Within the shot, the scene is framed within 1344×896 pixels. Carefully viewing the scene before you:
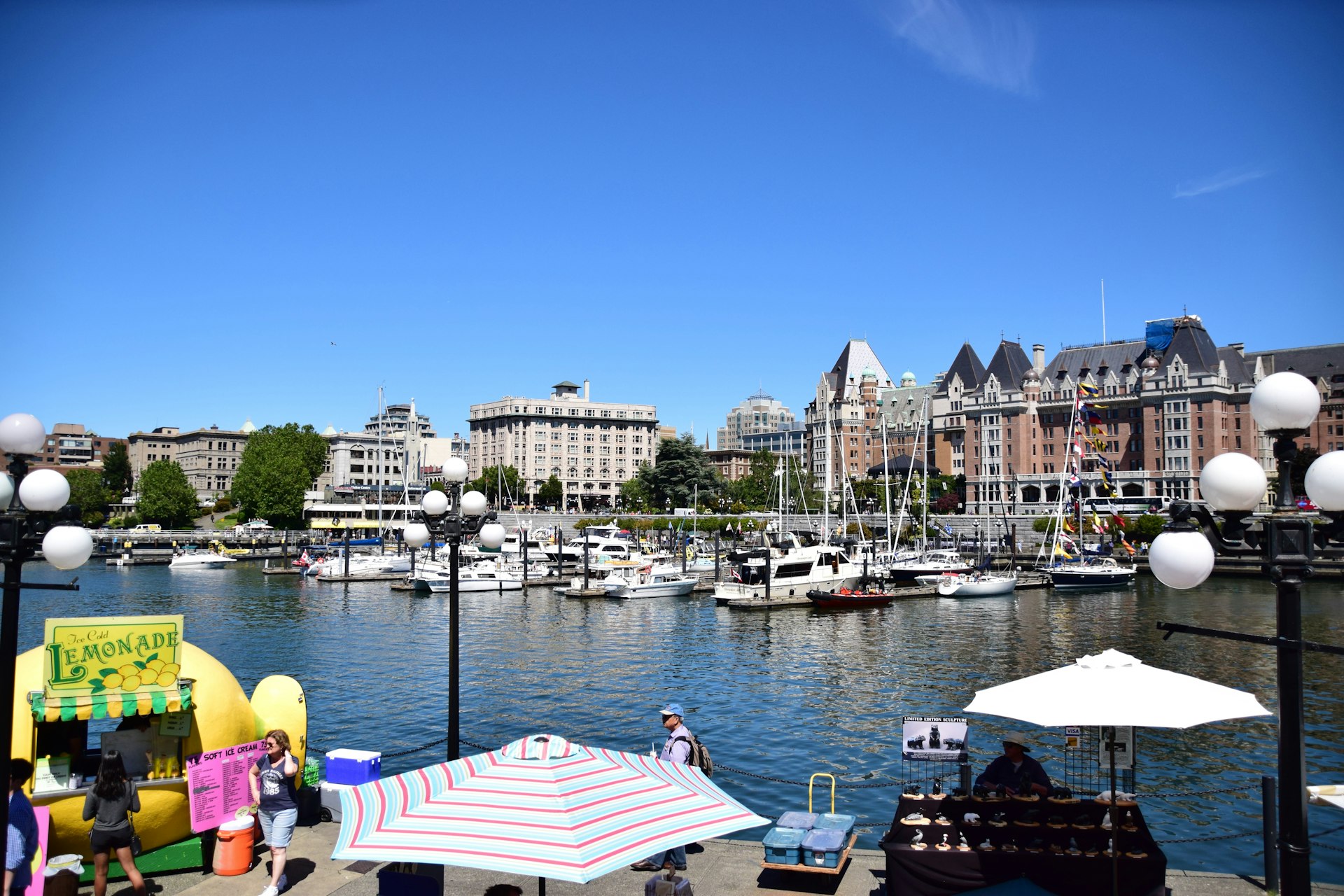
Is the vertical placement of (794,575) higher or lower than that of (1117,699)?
lower

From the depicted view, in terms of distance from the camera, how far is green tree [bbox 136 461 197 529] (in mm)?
136375

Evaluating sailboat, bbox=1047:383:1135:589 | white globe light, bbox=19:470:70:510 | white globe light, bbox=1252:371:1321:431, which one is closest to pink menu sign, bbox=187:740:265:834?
white globe light, bbox=19:470:70:510

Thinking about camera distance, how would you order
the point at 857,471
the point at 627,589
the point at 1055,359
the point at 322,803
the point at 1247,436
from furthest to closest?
1. the point at 857,471
2. the point at 1055,359
3. the point at 1247,436
4. the point at 627,589
5. the point at 322,803

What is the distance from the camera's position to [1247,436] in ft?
390

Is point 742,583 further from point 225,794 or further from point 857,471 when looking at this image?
point 857,471

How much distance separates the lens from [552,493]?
181 meters

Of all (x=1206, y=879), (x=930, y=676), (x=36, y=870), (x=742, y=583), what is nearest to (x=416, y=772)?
(x=36, y=870)

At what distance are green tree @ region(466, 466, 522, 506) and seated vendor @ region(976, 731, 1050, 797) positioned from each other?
149m

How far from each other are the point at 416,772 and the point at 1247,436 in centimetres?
13120

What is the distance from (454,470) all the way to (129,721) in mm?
5304

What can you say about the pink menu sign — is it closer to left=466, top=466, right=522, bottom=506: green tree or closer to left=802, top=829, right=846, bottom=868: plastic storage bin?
left=802, top=829, right=846, bottom=868: plastic storage bin

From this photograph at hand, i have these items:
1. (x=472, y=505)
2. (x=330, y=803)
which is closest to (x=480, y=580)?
(x=330, y=803)

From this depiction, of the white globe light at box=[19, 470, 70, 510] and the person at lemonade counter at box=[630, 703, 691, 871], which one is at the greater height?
the white globe light at box=[19, 470, 70, 510]

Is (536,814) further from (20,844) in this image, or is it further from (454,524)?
(454,524)
